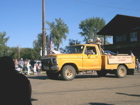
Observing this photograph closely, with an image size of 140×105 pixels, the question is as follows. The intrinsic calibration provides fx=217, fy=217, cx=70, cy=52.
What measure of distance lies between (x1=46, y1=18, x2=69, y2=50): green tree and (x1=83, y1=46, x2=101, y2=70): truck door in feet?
200

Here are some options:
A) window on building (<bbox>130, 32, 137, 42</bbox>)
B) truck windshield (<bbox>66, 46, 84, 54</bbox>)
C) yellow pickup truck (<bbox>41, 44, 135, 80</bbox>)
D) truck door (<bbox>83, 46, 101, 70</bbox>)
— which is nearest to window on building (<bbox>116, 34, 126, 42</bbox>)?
window on building (<bbox>130, 32, 137, 42</bbox>)

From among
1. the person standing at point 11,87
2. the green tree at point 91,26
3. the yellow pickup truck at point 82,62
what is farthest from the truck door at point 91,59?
the green tree at point 91,26

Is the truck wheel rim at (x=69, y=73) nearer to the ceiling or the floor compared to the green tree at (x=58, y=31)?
nearer to the floor

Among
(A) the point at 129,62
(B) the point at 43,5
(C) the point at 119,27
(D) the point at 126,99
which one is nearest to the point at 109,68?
(A) the point at 129,62

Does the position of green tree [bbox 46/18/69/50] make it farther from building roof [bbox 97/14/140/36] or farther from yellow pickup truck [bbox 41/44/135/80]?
yellow pickup truck [bbox 41/44/135/80]

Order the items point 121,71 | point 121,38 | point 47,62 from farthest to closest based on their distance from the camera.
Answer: point 121,38, point 121,71, point 47,62

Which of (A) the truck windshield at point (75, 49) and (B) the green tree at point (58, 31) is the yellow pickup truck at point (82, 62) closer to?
(A) the truck windshield at point (75, 49)

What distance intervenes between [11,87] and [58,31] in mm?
72006

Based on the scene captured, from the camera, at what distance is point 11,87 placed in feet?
9.55

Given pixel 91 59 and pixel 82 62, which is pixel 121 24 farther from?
pixel 82 62

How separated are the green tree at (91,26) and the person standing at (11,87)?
7116cm

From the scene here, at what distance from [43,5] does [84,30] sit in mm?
54501

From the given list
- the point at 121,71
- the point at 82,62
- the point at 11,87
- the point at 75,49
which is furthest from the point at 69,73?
the point at 11,87

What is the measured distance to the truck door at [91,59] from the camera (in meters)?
13.1
